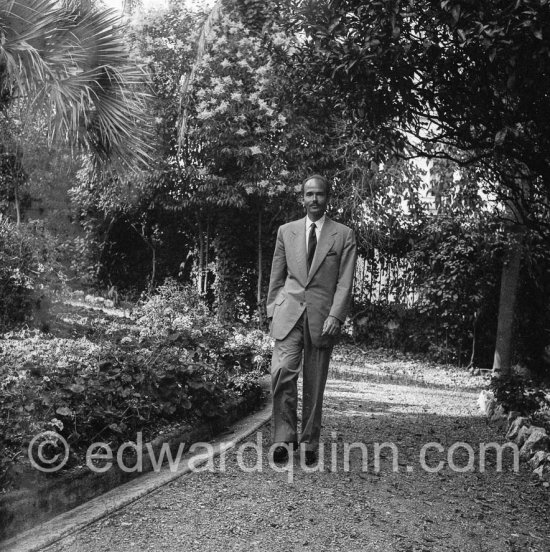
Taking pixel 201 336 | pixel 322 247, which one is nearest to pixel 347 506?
pixel 322 247

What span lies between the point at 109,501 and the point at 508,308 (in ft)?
26.3

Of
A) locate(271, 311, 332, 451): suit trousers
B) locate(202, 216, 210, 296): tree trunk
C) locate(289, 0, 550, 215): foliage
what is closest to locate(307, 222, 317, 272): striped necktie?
locate(271, 311, 332, 451): suit trousers

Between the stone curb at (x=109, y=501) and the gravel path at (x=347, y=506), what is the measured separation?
64 millimetres

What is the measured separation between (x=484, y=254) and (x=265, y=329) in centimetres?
450

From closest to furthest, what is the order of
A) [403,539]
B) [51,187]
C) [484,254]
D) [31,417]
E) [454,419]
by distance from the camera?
[403,539]
[31,417]
[454,419]
[484,254]
[51,187]

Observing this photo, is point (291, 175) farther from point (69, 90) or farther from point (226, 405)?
point (226, 405)

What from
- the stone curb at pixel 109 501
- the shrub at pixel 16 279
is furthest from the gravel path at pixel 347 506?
the shrub at pixel 16 279

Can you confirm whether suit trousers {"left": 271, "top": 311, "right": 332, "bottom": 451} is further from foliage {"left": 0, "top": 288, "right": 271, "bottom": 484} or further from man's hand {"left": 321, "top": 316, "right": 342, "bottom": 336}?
foliage {"left": 0, "top": 288, "right": 271, "bottom": 484}

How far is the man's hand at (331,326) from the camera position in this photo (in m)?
4.52

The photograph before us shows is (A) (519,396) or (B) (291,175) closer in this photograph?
(A) (519,396)

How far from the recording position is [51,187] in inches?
619

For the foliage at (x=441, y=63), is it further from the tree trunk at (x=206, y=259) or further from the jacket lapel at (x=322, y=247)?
the tree trunk at (x=206, y=259)

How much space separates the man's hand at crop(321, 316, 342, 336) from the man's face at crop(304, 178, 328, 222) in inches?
27.9

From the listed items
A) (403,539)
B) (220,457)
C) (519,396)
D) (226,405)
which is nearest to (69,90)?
(226,405)
